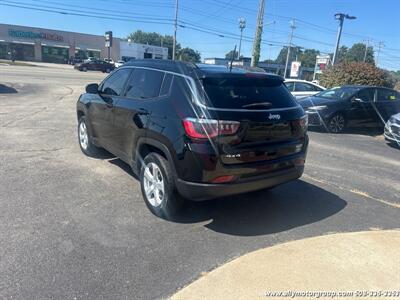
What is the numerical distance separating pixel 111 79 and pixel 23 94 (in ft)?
38.5

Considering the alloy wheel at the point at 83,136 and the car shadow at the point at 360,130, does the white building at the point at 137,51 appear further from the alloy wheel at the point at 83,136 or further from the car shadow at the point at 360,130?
the alloy wheel at the point at 83,136

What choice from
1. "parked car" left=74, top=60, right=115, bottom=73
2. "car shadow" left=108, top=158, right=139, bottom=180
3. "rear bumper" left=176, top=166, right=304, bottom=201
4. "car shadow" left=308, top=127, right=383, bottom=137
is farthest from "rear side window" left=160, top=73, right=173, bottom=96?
"parked car" left=74, top=60, right=115, bottom=73

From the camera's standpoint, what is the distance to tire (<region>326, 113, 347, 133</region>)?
1059 cm

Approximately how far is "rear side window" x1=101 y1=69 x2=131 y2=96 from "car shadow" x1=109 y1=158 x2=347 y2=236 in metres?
1.93

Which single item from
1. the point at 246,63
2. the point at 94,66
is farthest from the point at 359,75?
the point at 94,66

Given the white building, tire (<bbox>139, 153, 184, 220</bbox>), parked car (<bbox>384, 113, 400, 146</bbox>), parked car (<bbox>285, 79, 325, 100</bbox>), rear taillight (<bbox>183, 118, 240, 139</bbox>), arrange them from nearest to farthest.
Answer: rear taillight (<bbox>183, 118, 240, 139</bbox>) → tire (<bbox>139, 153, 184, 220</bbox>) → parked car (<bbox>384, 113, 400, 146</bbox>) → parked car (<bbox>285, 79, 325, 100</bbox>) → the white building

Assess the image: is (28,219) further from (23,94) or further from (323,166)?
(23,94)

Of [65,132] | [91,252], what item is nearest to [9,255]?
[91,252]

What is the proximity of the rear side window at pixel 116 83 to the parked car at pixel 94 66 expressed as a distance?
43.0m

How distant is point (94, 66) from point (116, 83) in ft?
146

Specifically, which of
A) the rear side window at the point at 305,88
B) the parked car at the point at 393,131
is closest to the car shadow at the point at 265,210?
the parked car at the point at 393,131

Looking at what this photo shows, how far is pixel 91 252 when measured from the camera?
10.9 feet

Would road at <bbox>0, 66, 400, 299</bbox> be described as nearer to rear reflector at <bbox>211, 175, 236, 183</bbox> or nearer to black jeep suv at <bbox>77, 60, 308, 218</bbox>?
black jeep suv at <bbox>77, 60, 308, 218</bbox>

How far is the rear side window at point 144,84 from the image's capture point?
4.19 metres
